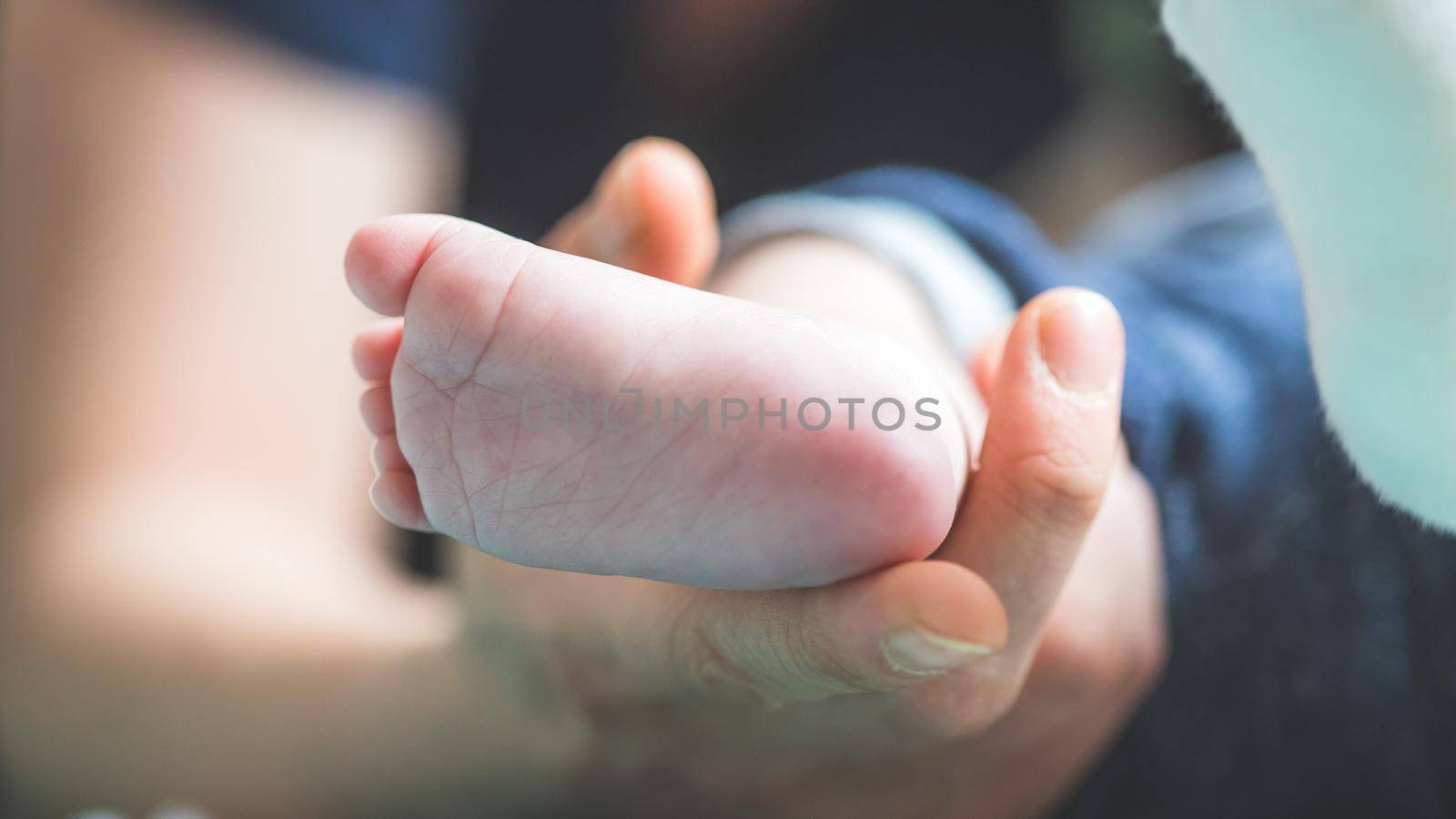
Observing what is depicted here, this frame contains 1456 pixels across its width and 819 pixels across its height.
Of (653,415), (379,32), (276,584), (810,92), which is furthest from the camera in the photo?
(810,92)

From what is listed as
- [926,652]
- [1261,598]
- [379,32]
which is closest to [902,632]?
[926,652]

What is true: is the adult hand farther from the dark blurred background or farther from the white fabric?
the dark blurred background

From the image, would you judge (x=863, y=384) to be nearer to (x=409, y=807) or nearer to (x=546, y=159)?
(x=409, y=807)

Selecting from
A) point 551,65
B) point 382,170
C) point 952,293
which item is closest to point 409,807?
point 952,293

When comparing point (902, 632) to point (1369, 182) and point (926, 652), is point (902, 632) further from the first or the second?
point (1369, 182)

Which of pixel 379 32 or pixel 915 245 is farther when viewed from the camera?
pixel 379 32

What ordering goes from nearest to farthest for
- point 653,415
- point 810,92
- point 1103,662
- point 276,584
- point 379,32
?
1. point 653,415
2. point 1103,662
3. point 276,584
4. point 379,32
5. point 810,92
